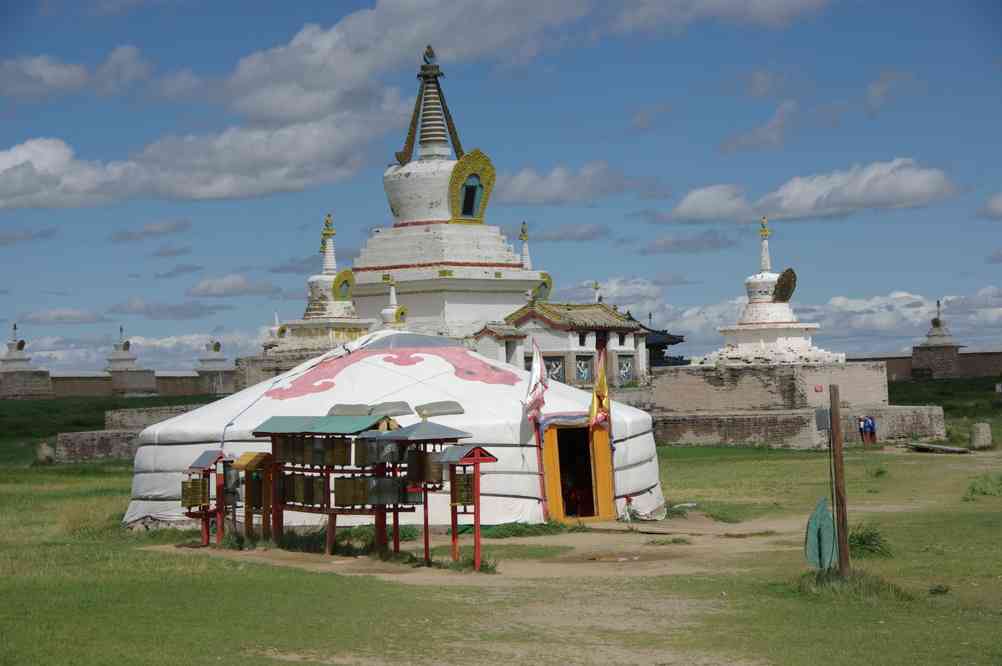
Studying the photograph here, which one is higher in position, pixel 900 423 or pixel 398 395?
pixel 398 395

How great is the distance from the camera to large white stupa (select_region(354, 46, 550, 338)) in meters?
44.2

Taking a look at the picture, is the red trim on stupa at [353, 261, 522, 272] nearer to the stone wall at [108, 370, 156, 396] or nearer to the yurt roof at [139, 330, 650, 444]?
the stone wall at [108, 370, 156, 396]

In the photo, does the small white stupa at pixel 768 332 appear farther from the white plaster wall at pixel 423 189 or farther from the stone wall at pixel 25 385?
the stone wall at pixel 25 385

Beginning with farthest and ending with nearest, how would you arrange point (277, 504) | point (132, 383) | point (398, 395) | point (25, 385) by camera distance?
point (132, 383) → point (25, 385) → point (398, 395) → point (277, 504)

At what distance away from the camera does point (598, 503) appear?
65.3 ft

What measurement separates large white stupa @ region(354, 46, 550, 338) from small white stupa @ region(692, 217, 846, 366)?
22.4 ft

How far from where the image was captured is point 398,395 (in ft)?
64.1

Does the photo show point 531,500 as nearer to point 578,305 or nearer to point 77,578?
point 77,578

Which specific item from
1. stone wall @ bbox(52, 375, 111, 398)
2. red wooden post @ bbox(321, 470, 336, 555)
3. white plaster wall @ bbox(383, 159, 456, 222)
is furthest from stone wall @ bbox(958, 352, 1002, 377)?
red wooden post @ bbox(321, 470, 336, 555)

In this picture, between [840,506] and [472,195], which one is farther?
[472,195]

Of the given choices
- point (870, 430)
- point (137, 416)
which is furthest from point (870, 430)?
point (137, 416)

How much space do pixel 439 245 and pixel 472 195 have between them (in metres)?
2.39

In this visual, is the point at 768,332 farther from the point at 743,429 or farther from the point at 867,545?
the point at 867,545

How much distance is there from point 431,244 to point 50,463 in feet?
45.2
